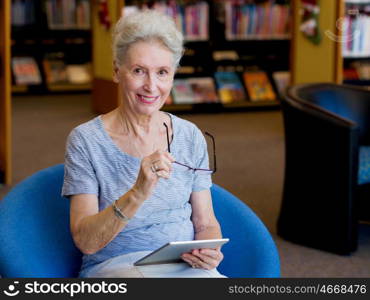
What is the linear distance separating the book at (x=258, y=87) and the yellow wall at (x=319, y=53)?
126 centimetres

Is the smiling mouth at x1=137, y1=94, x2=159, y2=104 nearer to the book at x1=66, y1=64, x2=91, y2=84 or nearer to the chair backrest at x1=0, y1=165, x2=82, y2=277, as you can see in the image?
the chair backrest at x1=0, y1=165, x2=82, y2=277

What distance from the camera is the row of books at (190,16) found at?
29.0 feet

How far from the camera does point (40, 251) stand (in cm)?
239

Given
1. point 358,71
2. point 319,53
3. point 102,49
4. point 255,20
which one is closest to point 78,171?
point 319,53

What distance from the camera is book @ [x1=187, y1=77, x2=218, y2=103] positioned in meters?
8.95

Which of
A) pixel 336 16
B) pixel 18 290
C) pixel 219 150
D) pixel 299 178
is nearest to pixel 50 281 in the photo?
pixel 18 290

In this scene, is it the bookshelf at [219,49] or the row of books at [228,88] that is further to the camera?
the row of books at [228,88]

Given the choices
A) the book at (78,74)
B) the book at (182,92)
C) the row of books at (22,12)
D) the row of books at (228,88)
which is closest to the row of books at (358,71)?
the row of books at (228,88)

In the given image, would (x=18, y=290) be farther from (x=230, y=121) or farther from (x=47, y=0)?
(x=47, y=0)

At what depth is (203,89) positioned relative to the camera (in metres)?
9.05

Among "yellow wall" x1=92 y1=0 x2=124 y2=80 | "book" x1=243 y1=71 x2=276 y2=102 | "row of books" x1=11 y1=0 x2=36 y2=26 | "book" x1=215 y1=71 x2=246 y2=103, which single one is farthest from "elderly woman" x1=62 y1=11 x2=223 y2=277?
"row of books" x1=11 y1=0 x2=36 y2=26

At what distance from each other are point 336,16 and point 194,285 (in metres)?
5.63

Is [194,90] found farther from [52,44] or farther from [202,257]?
[202,257]

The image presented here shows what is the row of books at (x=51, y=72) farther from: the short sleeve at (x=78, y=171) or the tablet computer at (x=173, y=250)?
the tablet computer at (x=173, y=250)
